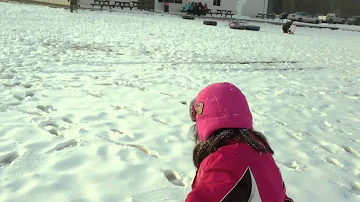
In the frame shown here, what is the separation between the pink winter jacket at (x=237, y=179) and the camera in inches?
Result: 62.0

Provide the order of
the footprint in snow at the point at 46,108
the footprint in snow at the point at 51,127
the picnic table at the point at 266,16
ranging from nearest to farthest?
the footprint in snow at the point at 51,127 < the footprint in snow at the point at 46,108 < the picnic table at the point at 266,16

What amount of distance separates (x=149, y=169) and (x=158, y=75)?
4.12 meters

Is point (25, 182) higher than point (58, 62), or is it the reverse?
point (58, 62)

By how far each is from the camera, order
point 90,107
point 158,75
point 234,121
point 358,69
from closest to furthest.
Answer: point 234,121 < point 90,107 < point 158,75 < point 358,69

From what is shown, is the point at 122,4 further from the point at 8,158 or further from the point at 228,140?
the point at 228,140

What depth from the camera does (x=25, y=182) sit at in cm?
309

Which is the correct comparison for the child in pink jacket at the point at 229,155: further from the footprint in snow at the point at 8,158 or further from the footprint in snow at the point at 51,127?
the footprint in snow at the point at 51,127

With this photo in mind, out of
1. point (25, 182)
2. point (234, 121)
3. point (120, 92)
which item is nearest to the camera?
point (234, 121)

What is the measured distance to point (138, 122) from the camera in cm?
471

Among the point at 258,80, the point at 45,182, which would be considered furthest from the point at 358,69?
the point at 45,182

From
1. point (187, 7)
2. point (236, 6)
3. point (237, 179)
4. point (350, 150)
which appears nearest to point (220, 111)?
point (237, 179)

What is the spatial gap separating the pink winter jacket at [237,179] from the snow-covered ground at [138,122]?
1.48 m

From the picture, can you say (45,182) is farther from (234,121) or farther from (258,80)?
(258,80)

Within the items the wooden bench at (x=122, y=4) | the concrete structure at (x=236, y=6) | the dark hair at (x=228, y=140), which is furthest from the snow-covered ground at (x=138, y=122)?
the concrete structure at (x=236, y=6)
